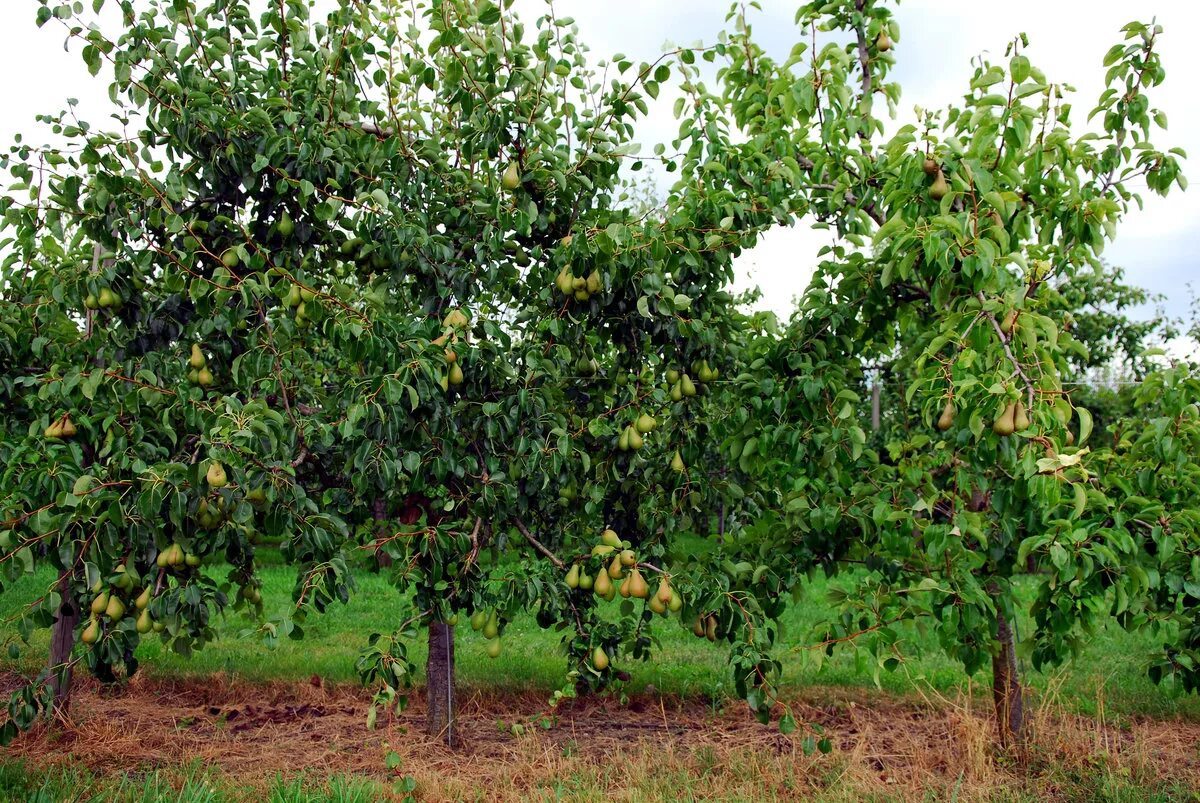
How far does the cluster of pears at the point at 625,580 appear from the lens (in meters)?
3.45

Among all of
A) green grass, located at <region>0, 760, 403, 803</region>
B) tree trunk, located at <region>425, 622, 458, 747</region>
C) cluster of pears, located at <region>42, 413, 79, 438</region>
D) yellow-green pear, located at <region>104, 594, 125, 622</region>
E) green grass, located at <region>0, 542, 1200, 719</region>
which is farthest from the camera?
green grass, located at <region>0, 542, 1200, 719</region>

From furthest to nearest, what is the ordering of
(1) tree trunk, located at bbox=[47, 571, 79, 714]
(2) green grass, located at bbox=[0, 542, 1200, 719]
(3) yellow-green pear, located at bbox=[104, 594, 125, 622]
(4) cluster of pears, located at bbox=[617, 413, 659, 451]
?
(2) green grass, located at bbox=[0, 542, 1200, 719], (1) tree trunk, located at bbox=[47, 571, 79, 714], (4) cluster of pears, located at bbox=[617, 413, 659, 451], (3) yellow-green pear, located at bbox=[104, 594, 125, 622]

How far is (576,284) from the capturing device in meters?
3.70

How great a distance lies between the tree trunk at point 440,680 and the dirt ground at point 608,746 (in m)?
0.10

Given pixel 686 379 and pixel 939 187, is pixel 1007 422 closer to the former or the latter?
pixel 939 187

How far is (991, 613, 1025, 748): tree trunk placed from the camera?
418 centimetres

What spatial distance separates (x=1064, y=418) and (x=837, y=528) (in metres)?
1.27

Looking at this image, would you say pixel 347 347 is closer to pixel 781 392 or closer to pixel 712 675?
pixel 781 392

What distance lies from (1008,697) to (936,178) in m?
2.35

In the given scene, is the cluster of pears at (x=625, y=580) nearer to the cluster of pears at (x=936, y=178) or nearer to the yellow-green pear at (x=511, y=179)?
the yellow-green pear at (x=511, y=179)

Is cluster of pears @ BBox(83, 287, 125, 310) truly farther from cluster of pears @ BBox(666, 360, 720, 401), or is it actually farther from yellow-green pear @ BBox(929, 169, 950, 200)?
yellow-green pear @ BBox(929, 169, 950, 200)

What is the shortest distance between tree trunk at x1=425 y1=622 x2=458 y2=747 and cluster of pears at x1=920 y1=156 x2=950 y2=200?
297cm

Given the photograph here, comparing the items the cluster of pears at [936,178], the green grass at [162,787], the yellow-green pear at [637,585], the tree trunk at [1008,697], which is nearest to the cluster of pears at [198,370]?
the green grass at [162,787]

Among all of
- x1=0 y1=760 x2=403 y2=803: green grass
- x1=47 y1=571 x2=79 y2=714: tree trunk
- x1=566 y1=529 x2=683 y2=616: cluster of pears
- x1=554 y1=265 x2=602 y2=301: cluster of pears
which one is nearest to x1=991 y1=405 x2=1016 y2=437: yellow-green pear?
x1=566 y1=529 x2=683 y2=616: cluster of pears
